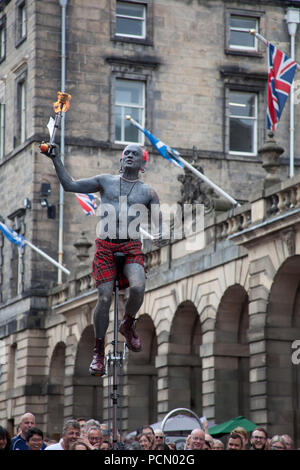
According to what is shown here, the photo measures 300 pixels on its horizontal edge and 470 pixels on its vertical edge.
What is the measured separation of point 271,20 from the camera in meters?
46.6

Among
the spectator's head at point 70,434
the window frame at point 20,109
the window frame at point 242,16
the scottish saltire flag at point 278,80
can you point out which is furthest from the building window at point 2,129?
the spectator's head at point 70,434

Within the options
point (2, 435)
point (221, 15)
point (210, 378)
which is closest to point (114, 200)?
point (2, 435)

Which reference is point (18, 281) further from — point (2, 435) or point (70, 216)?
point (2, 435)

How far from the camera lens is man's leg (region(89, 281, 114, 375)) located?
11930 millimetres

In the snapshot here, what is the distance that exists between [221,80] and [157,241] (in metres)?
34.4

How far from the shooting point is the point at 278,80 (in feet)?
92.3

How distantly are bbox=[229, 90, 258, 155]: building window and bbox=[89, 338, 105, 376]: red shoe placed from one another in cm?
3457

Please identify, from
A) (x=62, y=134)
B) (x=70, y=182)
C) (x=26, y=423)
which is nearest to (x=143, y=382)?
(x=62, y=134)

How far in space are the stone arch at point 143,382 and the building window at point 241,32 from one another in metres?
14.3

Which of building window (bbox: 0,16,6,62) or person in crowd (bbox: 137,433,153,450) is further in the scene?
building window (bbox: 0,16,6,62)

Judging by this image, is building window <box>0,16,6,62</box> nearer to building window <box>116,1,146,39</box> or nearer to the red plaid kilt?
building window <box>116,1,146,39</box>

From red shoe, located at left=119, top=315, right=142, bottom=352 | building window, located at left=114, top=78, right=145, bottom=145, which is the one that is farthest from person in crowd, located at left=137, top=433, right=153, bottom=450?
building window, located at left=114, top=78, right=145, bottom=145

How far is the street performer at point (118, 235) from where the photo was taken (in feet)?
39.1

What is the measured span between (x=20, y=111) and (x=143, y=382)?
14.2 meters
